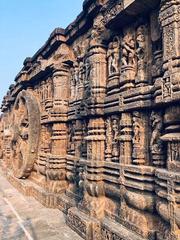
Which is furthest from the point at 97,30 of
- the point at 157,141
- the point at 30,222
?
the point at 30,222

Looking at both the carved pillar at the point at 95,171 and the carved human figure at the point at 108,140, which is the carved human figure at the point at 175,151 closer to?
the carved human figure at the point at 108,140

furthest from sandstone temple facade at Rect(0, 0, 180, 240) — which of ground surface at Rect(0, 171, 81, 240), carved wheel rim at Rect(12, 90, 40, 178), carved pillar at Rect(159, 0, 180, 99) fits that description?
carved wheel rim at Rect(12, 90, 40, 178)

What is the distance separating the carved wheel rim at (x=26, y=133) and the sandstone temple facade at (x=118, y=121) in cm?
164

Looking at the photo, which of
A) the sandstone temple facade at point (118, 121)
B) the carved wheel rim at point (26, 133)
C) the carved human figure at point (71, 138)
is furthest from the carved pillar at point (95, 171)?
the carved wheel rim at point (26, 133)

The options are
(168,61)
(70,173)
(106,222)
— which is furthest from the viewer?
(70,173)

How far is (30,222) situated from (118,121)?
3424 millimetres

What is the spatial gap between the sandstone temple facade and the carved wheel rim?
1641 mm

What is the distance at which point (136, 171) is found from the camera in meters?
4.09

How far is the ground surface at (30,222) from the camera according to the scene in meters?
5.07

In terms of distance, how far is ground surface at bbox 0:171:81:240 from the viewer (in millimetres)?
5066

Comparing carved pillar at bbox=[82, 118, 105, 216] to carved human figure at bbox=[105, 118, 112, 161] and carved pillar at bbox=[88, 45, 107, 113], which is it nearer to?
carved human figure at bbox=[105, 118, 112, 161]

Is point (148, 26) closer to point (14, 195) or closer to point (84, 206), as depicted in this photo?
point (84, 206)

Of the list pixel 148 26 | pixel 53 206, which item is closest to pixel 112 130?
pixel 148 26

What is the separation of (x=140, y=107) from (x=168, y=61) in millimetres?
976
